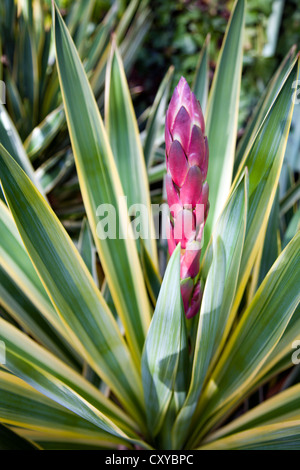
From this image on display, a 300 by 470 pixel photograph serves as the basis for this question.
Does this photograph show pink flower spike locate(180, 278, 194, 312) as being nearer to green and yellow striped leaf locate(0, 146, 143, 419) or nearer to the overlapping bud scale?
the overlapping bud scale

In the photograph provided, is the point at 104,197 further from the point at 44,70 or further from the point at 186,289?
the point at 44,70

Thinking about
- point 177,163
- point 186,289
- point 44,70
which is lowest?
point 186,289

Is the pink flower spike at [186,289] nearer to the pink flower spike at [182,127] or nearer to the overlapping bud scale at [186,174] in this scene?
the overlapping bud scale at [186,174]

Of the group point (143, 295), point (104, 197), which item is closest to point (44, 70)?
point (104, 197)

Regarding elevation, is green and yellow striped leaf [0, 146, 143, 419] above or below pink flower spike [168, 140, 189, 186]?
below

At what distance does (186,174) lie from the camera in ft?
1.58

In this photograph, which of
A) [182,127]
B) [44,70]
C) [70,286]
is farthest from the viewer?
[44,70]

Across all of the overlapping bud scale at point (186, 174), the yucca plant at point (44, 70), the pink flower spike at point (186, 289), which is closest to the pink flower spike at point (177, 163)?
the overlapping bud scale at point (186, 174)

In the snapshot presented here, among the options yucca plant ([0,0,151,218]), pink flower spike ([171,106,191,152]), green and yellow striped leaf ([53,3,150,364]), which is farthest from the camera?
yucca plant ([0,0,151,218])

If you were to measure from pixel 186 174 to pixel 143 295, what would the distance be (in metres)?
0.26

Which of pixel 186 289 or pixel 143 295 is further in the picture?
pixel 143 295

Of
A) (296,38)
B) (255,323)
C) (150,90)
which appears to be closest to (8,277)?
(255,323)

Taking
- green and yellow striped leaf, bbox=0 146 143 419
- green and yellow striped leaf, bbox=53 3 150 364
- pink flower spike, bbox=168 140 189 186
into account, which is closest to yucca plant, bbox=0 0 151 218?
green and yellow striped leaf, bbox=53 3 150 364

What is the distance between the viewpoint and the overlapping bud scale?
466mm
